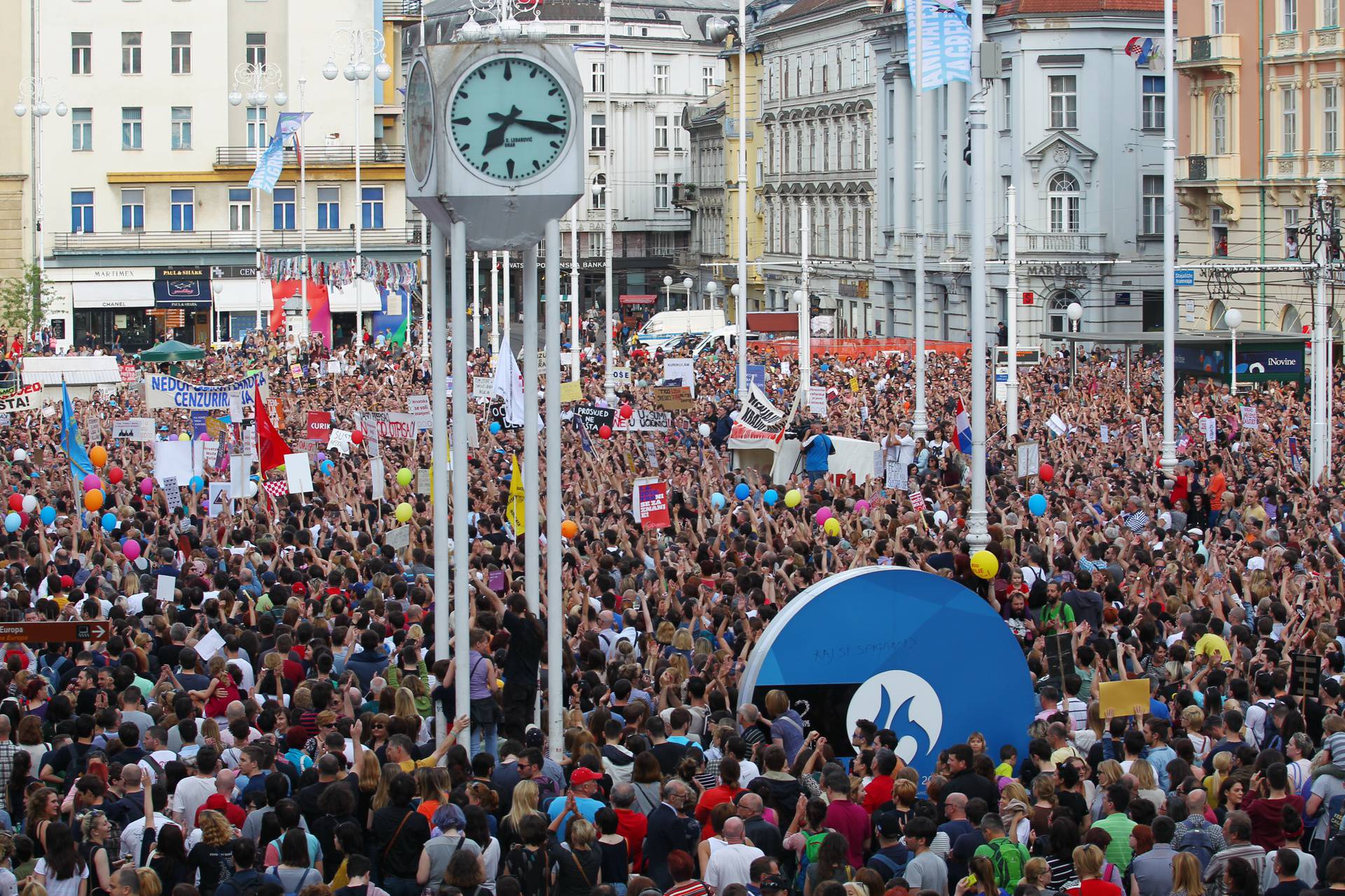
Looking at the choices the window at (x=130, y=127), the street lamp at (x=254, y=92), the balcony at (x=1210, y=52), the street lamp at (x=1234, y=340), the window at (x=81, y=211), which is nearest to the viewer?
the street lamp at (x=1234, y=340)

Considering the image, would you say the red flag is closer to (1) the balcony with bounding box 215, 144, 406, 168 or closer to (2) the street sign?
(2) the street sign

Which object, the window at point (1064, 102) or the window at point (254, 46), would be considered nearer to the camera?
the window at point (1064, 102)

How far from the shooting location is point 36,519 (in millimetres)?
22016

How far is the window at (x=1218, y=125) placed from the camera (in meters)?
54.6

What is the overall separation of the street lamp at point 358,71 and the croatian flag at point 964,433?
24243mm

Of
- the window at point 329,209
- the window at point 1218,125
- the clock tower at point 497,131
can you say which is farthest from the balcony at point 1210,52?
the clock tower at point 497,131

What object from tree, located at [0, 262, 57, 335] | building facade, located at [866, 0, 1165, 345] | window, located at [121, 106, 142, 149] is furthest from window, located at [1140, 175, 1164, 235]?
window, located at [121, 106, 142, 149]

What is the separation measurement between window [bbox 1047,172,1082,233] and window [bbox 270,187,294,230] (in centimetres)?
2666

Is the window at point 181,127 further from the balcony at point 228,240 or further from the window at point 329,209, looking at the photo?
the window at point 329,209

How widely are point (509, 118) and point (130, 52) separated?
64356mm

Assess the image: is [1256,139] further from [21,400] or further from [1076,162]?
[21,400]

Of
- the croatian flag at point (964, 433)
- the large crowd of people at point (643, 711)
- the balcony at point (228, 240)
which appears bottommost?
the large crowd of people at point (643, 711)

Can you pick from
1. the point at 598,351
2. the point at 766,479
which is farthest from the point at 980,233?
the point at 598,351

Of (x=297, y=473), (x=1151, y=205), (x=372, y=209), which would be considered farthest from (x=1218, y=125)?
(x=297, y=473)
